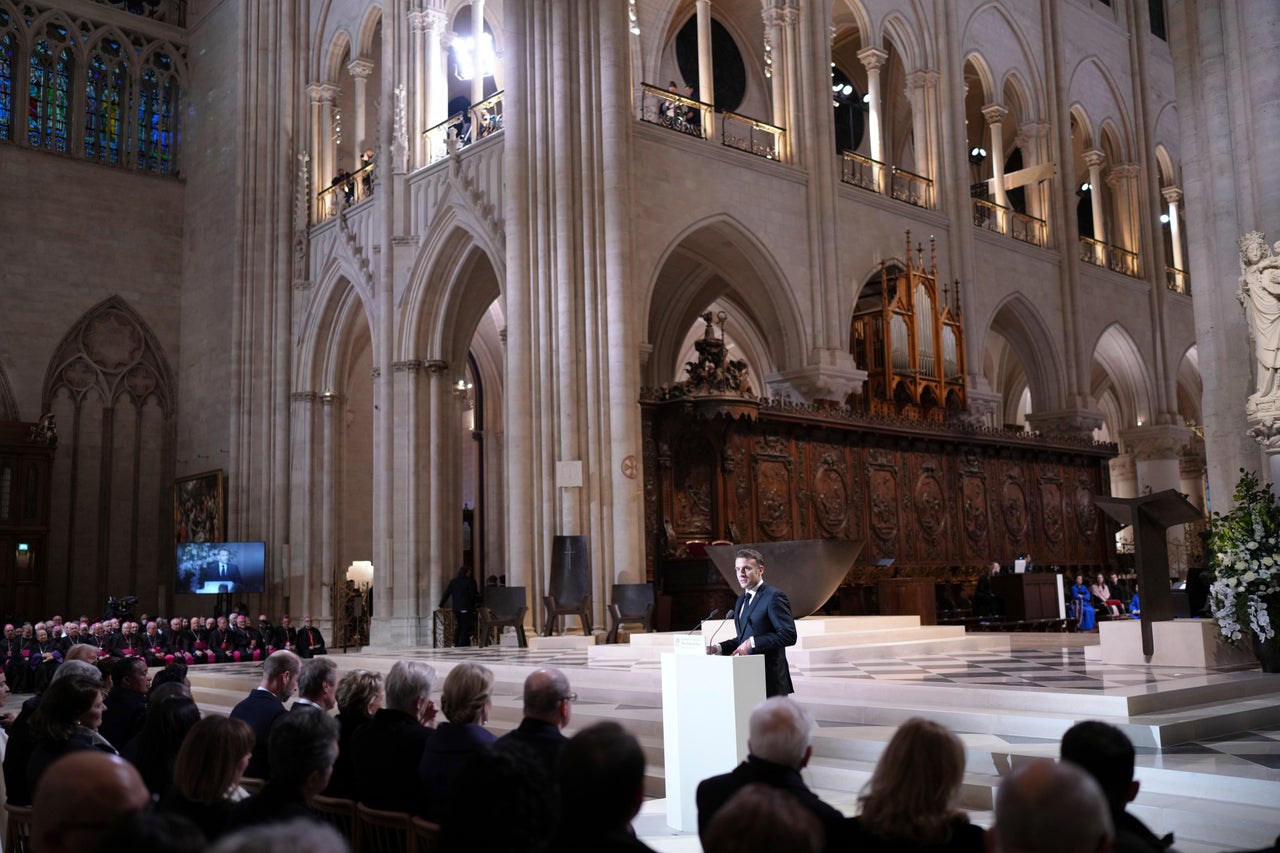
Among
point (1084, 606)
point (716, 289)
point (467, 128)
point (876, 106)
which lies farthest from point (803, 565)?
point (876, 106)

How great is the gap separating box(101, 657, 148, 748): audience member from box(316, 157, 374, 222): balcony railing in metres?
14.7

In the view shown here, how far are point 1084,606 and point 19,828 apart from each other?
15166mm

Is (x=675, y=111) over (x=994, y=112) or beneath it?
beneath

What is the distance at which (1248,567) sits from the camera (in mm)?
7887

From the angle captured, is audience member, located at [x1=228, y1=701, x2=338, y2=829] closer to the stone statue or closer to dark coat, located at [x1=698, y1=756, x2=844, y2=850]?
dark coat, located at [x1=698, y1=756, x2=844, y2=850]

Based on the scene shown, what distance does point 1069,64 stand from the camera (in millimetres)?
23859

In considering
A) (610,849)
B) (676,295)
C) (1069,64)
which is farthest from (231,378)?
(610,849)

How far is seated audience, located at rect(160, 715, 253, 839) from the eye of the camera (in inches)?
121

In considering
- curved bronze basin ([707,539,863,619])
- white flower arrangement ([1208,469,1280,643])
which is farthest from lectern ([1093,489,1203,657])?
curved bronze basin ([707,539,863,619])

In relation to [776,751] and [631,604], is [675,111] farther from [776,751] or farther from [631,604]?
[776,751]

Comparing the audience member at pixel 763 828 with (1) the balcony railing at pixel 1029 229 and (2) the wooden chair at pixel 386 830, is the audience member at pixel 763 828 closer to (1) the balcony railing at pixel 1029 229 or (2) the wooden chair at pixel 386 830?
(2) the wooden chair at pixel 386 830

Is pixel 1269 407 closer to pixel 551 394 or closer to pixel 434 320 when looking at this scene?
pixel 551 394

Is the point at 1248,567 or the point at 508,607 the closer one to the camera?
the point at 1248,567

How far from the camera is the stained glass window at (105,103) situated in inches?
889
